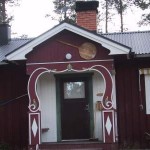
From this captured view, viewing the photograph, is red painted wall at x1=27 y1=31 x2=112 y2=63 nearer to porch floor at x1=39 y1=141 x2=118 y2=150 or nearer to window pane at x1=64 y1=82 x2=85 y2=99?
window pane at x1=64 y1=82 x2=85 y2=99

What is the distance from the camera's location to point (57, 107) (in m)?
12.7

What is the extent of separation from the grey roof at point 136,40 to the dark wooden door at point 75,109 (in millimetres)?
1941

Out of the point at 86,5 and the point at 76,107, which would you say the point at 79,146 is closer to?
the point at 76,107

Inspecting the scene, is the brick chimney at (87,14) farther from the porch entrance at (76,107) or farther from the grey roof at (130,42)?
the porch entrance at (76,107)

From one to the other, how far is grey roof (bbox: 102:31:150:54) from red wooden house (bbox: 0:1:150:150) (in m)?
0.03

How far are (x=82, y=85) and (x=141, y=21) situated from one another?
715 inches

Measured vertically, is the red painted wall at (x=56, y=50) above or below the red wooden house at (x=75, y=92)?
above

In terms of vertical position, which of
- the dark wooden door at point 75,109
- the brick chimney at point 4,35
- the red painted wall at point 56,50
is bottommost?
the dark wooden door at point 75,109

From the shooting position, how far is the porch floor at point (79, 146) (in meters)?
11.2

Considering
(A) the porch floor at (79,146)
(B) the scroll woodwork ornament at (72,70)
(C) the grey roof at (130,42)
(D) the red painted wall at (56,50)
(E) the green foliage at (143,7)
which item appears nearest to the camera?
(A) the porch floor at (79,146)

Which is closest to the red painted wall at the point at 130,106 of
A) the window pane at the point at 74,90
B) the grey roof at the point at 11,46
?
the window pane at the point at 74,90

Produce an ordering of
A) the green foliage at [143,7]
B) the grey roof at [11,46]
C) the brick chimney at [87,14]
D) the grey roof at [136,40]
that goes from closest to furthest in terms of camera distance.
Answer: the grey roof at [136,40] < the brick chimney at [87,14] < the grey roof at [11,46] < the green foliage at [143,7]

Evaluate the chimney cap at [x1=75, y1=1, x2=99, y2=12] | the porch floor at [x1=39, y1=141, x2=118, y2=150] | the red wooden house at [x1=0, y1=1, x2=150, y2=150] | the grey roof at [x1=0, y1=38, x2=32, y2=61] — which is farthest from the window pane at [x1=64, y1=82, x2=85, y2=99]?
the chimney cap at [x1=75, y1=1, x2=99, y2=12]

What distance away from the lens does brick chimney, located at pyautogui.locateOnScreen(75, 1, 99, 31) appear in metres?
14.0
